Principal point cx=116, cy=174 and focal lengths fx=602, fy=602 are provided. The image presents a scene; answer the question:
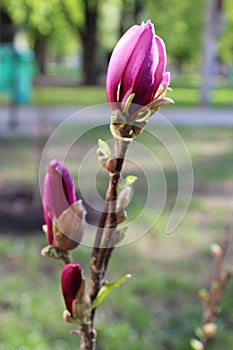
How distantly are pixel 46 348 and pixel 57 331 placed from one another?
0.15m

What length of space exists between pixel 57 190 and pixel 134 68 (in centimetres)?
14

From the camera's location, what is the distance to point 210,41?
1198 centimetres

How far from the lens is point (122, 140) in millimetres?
427

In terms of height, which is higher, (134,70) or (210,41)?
(134,70)

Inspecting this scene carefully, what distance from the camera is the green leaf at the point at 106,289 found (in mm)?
499

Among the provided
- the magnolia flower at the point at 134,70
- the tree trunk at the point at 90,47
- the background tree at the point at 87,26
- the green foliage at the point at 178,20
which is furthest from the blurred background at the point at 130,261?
the tree trunk at the point at 90,47

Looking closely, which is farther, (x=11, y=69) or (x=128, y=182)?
(x=11, y=69)

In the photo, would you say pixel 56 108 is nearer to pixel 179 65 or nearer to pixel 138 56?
pixel 138 56

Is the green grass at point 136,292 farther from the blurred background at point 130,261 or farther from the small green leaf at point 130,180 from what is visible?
the small green leaf at point 130,180

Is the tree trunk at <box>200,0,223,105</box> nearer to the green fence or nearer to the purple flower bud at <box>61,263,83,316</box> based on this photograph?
the green fence

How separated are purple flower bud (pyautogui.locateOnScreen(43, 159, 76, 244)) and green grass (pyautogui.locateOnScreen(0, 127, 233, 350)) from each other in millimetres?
1407

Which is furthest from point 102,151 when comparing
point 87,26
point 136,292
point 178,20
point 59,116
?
point 87,26

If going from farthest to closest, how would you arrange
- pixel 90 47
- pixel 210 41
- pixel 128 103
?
pixel 90 47, pixel 210 41, pixel 128 103

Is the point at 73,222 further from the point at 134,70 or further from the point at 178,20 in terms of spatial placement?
the point at 178,20
